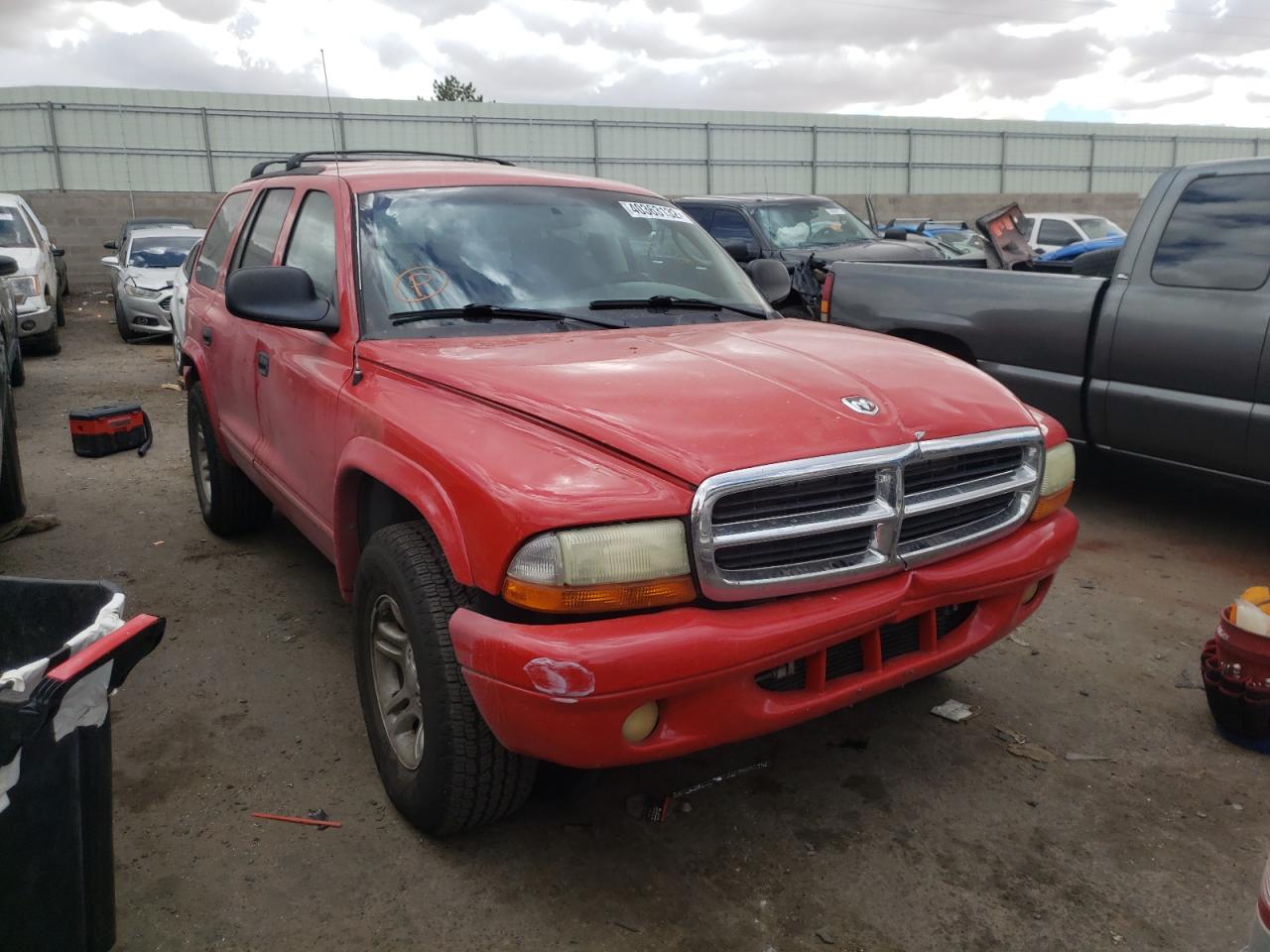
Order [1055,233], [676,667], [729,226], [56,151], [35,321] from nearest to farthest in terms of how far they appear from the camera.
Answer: [676,667] → [729,226] → [35,321] → [1055,233] → [56,151]

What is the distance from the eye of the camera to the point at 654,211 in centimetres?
405

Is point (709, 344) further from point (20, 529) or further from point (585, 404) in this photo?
point (20, 529)

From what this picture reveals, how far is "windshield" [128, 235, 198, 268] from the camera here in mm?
13492

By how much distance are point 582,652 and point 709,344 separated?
1.29 m

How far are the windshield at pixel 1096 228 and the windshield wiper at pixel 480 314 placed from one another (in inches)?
638

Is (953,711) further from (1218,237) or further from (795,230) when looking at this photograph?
(795,230)

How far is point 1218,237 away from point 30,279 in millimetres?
11790

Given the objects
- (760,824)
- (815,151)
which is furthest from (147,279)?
(815,151)

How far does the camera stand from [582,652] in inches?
85.3

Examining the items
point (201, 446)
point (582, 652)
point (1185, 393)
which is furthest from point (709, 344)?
point (201, 446)

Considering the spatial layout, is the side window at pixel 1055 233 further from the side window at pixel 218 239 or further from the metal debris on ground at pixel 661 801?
the metal debris on ground at pixel 661 801

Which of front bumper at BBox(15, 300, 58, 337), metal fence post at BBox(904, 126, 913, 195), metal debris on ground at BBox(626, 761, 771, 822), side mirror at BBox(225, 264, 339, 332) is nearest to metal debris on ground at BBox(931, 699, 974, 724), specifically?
metal debris on ground at BBox(626, 761, 771, 822)

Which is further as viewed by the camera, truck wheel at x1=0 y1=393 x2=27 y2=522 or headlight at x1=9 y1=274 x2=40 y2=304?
headlight at x1=9 y1=274 x2=40 y2=304

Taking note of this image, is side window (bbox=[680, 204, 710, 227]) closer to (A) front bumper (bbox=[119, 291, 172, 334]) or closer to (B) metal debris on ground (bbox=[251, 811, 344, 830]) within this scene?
(A) front bumper (bbox=[119, 291, 172, 334])
